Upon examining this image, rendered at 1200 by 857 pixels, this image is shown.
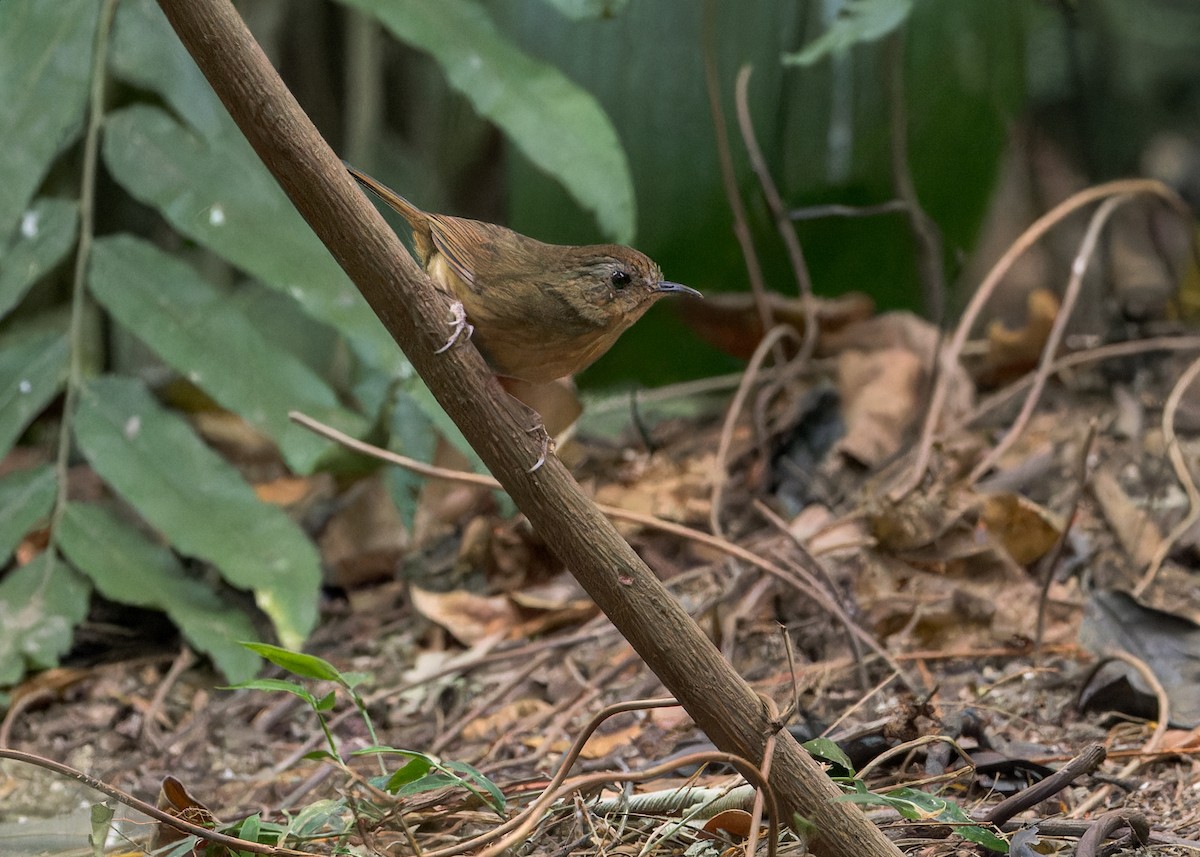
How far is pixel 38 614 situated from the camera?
2.85 metres

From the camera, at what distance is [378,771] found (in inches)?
94.6

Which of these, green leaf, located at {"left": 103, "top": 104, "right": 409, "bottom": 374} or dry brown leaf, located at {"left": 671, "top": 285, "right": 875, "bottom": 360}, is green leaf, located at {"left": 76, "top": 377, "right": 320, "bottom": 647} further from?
dry brown leaf, located at {"left": 671, "top": 285, "right": 875, "bottom": 360}

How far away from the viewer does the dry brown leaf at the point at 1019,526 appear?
8.86 feet

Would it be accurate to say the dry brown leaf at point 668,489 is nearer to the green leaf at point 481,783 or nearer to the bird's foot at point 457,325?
the green leaf at point 481,783

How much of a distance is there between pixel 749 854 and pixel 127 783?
175 centimetres

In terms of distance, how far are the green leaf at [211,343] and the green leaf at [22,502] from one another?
0.46 m

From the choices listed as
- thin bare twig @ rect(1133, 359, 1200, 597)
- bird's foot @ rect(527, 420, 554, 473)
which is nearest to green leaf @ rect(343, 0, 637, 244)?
thin bare twig @ rect(1133, 359, 1200, 597)

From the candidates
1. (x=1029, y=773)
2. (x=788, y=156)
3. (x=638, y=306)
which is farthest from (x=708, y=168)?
(x=1029, y=773)

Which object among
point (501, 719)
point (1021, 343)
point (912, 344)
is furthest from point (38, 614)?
point (1021, 343)

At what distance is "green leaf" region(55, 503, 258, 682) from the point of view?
9.45 ft

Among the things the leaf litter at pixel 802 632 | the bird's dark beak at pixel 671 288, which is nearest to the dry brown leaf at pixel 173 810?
the leaf litter at pixel 802 632

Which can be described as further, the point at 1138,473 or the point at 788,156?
the point at 788,156

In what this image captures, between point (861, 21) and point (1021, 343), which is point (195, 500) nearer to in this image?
point (861, 21)

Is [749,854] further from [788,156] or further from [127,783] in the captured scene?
[788,156]
